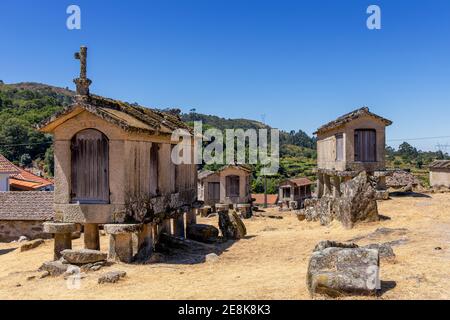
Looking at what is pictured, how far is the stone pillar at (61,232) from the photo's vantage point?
11.6 metres

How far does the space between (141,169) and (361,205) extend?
8430 millimetres

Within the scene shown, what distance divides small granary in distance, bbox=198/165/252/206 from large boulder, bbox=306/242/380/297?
27.1 metres

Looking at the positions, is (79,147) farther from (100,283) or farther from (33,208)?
(33,208)

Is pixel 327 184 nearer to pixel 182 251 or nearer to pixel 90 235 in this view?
pixel 182 251

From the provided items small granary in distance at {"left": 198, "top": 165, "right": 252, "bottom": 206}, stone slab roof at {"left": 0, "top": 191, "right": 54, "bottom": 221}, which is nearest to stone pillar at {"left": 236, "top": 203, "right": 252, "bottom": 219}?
small granary in distance at {"left": 198, "top": 165, "right": 252, "bottom": 206}

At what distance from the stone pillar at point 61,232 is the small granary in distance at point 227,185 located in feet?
75.3

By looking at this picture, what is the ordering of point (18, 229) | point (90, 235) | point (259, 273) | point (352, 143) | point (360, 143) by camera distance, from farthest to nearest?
point (360, 143), point (352, 143), point (18, 229), point (90, 235), point (259, 273)

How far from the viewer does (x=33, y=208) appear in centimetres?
2091

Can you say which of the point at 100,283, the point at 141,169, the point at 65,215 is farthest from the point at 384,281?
the point at 65,215

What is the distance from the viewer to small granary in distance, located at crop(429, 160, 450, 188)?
120 feet

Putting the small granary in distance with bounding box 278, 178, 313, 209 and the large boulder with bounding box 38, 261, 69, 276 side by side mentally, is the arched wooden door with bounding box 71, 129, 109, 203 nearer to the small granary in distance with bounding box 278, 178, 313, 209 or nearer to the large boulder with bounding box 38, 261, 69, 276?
the large boulder with bounding box 38, 261, 69, 276

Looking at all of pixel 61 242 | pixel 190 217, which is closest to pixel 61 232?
pixel 61 242

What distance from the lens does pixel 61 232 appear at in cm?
1162

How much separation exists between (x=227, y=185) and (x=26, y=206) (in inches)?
675
